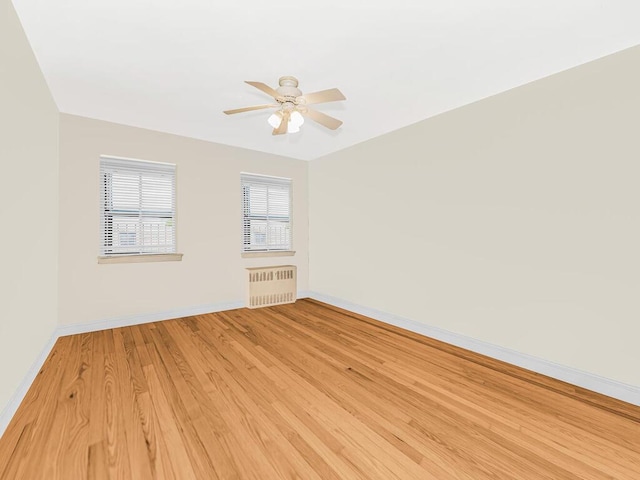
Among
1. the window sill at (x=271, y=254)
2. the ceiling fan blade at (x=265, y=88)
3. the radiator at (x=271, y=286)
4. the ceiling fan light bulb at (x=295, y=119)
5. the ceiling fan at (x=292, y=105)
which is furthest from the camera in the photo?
the window sill at (x=271, y=254)

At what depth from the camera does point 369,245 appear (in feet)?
13.7

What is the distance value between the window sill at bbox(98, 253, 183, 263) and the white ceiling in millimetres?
1814

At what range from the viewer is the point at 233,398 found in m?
2.03


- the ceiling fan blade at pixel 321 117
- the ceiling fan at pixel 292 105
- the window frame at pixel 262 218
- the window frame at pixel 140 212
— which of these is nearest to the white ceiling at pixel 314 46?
the ceiling fan at pixel 292 105

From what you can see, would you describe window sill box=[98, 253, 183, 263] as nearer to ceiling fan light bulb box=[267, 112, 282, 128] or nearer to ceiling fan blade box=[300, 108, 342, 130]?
ceiling fan light bulb box=[267, 112, 282, 128]

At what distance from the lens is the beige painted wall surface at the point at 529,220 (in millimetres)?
2100

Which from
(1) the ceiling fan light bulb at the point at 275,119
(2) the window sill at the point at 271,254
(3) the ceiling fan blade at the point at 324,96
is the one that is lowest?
(2) the window sill at the point at 271,254

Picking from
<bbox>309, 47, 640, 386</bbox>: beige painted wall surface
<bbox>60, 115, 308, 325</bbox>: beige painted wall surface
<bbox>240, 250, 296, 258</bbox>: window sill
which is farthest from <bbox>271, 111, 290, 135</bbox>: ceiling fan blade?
<bbox>240, 250, 296, 258</bbox>: window sill

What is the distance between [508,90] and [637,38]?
0.83 meters

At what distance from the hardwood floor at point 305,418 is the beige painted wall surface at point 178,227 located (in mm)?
812

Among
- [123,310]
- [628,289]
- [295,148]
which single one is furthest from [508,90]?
[123,310]

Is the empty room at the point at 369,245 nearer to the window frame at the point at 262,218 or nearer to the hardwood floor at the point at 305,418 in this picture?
the hardwood floor at the point at 305,418

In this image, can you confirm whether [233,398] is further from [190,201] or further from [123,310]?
[190,201]

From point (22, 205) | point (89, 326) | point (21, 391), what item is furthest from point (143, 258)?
point (21, 391)
